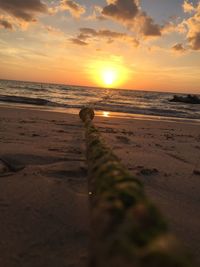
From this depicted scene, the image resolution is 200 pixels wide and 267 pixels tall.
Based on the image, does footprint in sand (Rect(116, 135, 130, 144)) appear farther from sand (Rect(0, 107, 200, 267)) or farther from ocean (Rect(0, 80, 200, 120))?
ocean (Rect(0, 80, 200, 120))

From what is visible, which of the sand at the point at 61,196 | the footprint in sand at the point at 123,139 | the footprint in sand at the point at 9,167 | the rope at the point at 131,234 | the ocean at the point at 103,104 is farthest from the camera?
the ocean at the point at 103,104

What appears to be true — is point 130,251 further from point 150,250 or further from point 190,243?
point 190,243

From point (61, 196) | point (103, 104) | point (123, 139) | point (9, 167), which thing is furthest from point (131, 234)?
point (103, 104)

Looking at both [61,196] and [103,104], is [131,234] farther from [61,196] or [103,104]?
[103,104]

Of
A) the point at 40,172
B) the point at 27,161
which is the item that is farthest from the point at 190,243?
the point at 27,161

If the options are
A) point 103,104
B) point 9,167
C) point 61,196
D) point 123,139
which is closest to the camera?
point 61,196

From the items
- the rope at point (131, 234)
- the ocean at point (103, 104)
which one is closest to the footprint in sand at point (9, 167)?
the rope at point (131, 234)

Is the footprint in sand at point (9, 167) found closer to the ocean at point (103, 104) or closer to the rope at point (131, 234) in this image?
the rope at point (131, 234)

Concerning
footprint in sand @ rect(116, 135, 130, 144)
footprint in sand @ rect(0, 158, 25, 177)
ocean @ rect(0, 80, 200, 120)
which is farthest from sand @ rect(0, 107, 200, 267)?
ocean @ rect(0, 80, 200, 120)
